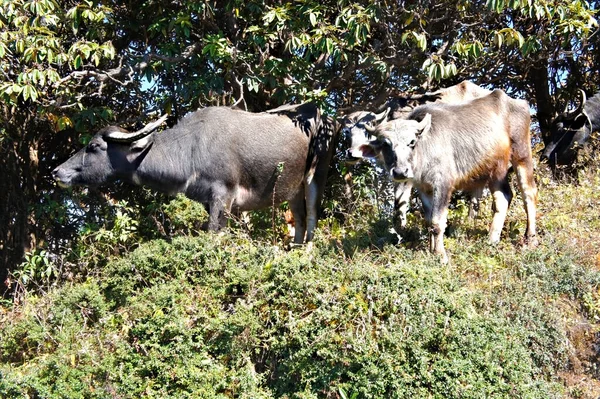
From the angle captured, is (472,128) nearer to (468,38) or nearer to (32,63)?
(468,38)

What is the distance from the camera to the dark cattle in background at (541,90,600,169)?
10875 mm

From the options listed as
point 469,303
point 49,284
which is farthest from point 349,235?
point 49,284

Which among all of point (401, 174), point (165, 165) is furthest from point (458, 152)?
point (165, 165)

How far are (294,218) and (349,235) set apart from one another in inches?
38.9

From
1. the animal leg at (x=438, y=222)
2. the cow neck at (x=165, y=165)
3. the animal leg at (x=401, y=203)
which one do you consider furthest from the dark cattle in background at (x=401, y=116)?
the cow neck at (x=165, y=165)

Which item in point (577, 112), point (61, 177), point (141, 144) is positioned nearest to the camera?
point (61, 177)

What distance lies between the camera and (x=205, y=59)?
925cm

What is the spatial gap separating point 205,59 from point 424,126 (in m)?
3.15

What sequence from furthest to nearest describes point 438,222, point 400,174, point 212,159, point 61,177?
point 61,177, point 212,159, point 438,222, point 400,174

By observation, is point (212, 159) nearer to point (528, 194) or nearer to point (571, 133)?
point (528, 194)

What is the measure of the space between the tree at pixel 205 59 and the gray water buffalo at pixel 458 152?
25.3 inches

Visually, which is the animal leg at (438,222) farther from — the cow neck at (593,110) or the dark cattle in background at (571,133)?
the cow neck at (593,110)

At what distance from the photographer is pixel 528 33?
1030 cm

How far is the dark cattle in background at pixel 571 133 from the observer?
10875 mm
